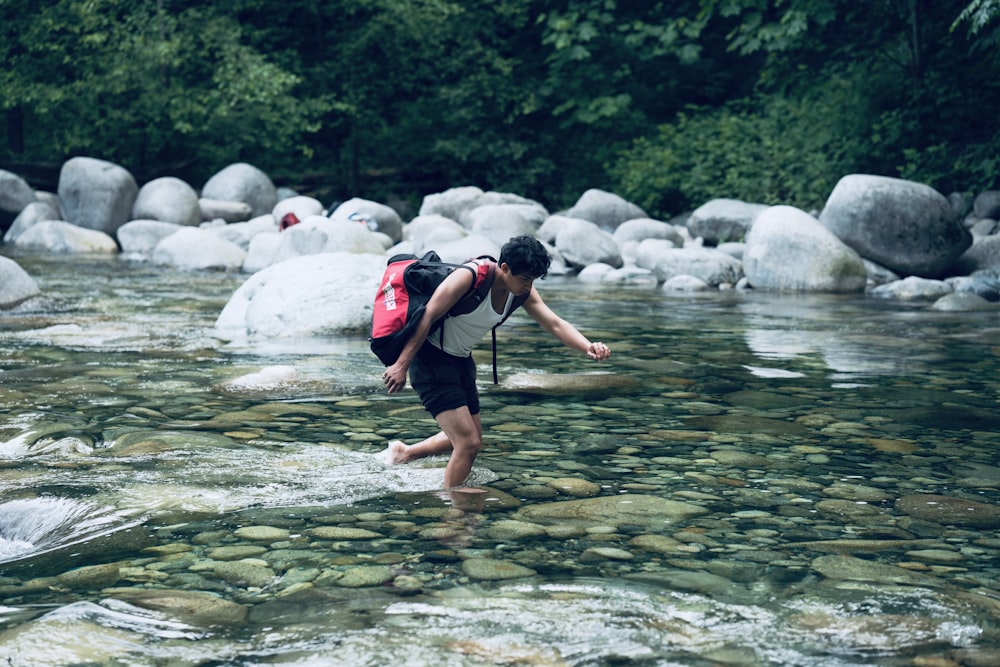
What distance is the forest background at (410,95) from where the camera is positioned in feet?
75.0

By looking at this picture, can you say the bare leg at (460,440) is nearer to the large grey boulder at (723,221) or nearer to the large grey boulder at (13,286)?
the large grey boulder at (13,286)

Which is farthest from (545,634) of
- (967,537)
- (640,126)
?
(640,126)

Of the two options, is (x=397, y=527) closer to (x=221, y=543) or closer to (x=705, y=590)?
(x=221, y=543)

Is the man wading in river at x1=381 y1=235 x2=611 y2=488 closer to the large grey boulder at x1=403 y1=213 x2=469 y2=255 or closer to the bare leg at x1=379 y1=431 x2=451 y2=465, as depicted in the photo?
the bare leg at x1=379 y1=431 x2=451 y2=465

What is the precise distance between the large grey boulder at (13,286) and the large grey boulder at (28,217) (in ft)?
32.1

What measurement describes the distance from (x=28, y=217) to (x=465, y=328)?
18.6 meters

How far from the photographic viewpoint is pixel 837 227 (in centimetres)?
1470

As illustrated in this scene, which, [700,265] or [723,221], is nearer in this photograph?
[700,265]

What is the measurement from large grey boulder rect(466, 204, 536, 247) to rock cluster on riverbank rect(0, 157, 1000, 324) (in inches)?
1.1

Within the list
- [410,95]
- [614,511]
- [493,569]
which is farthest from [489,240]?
[493,569]

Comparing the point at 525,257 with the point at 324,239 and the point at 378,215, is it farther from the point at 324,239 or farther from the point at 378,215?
the point at 378,215

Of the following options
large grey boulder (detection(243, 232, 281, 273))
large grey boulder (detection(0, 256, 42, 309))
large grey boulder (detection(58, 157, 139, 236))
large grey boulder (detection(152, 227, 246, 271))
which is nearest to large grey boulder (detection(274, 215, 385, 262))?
large grey boulder (detection(243, 232, 281, 273))

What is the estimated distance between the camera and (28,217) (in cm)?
2102

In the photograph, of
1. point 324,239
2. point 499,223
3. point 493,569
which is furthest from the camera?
point 499,223
